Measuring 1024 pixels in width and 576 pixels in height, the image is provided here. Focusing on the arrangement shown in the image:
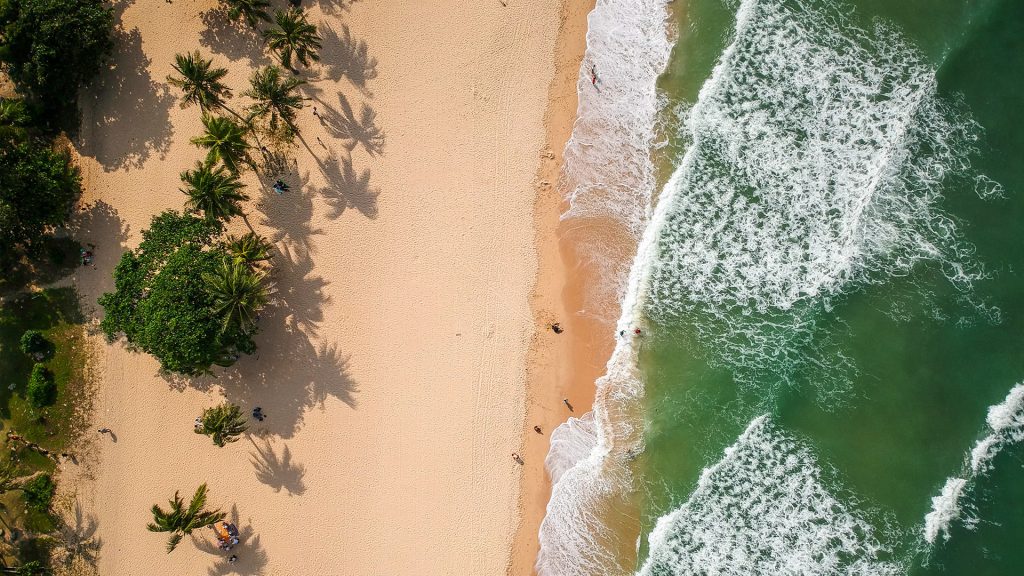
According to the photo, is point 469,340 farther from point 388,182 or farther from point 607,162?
point 607,162

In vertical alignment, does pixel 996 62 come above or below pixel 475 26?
below

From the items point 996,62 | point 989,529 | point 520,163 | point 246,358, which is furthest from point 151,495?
point 996,62

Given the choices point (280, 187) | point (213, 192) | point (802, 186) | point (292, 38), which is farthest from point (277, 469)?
point (802, 186)

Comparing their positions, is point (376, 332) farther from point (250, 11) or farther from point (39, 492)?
point (39, 492)

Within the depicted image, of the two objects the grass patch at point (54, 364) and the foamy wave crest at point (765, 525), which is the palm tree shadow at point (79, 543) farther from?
the foamy wave crest at point (765, 525)

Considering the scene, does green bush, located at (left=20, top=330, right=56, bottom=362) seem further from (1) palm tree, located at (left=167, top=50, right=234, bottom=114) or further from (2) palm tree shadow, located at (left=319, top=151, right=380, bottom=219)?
(2) palm tree shadow, located at (left=319, top=151, right=380, bottom=219)

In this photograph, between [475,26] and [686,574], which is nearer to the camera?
[686,574]

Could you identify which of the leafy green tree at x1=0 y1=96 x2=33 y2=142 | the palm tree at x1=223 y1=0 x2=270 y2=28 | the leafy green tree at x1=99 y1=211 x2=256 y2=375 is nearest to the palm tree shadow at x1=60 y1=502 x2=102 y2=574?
the leafy green tree at x1=99 y1=211 x2=256 y2=375
